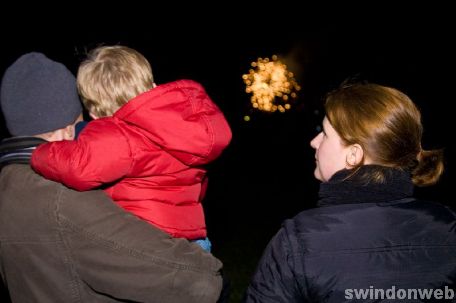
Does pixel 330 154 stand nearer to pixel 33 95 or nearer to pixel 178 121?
pixel 178 121

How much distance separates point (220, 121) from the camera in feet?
5.27

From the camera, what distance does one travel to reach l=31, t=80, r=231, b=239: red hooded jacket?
52.4 inches

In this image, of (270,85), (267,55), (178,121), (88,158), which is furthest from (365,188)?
(270,85)

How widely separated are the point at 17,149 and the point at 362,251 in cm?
Answer: 133

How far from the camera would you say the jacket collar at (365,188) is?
1333 millimetres

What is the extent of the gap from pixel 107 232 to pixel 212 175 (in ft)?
33.7

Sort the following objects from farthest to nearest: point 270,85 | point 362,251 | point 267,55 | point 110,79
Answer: point 270,85
point 267,55
point 110,79
point 362,251

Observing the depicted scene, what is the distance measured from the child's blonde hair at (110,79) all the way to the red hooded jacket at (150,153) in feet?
0.52

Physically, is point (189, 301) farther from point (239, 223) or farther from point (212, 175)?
point (212, 175)

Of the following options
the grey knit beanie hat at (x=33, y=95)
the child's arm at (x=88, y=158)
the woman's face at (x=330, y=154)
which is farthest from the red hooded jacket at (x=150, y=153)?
the woman's face at (x=330, y=154)

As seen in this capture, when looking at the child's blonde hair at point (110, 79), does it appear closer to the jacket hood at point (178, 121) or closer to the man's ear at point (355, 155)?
the jacket hood at point (178, 121)

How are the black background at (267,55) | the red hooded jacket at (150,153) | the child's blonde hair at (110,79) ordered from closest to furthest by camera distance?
the red hooded jacket at (150,153) → the child's blonde hair at (110,79) → the black background at (267,55)

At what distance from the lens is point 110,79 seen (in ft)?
5.37

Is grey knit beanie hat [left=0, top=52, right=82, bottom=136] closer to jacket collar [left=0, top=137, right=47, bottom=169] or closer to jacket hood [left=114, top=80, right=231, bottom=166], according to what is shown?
jacket collar [left=0, top=137, right=47, bottom=169]
